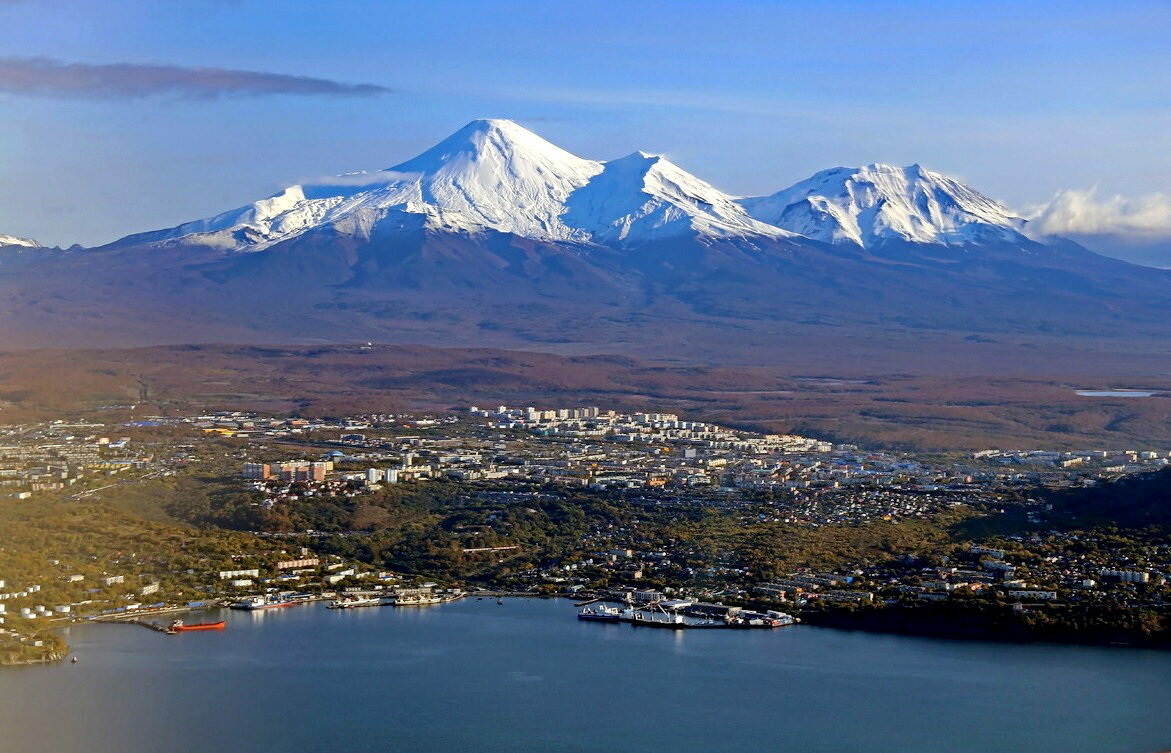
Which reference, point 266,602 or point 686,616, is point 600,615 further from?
point 266,602

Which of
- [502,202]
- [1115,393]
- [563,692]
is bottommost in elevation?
[563,692]

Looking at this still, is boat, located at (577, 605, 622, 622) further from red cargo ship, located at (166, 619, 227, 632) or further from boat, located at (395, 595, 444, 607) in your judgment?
red cargo ship, located at (166, 619, 227, 632)

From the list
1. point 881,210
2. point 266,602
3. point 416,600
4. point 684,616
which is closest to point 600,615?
point 684,616

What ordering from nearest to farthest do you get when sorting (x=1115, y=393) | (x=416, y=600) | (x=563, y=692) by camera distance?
(x=563, y=692) < (x=416, y=600) < (x=1115, y=393)

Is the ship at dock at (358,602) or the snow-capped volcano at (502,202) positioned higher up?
the snow-capped volcano at (502,202)

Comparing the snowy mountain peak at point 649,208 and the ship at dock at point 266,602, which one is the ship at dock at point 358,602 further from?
the snowy mountain peak at point 649,208

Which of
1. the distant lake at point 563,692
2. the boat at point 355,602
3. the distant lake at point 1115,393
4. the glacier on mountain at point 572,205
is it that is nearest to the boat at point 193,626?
the distant lake at point 563,692
